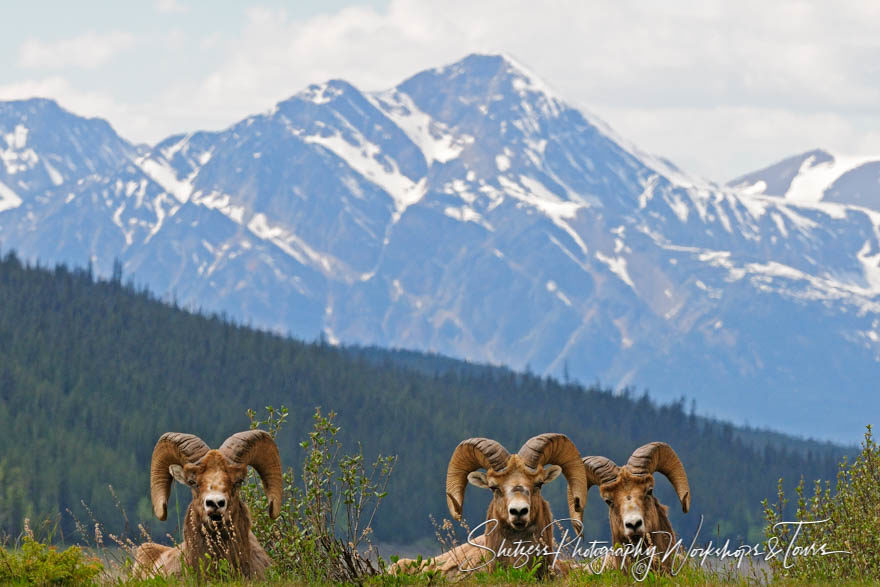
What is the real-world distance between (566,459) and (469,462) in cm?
164

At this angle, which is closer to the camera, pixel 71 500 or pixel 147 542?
pixel 147 542

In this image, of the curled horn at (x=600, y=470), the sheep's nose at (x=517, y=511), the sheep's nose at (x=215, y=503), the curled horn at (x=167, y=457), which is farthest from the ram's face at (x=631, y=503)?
the curled horn at (x=167, y=457)

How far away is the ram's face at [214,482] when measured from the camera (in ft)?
68.9

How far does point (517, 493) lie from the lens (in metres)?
22.5

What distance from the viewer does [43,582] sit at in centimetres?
1867

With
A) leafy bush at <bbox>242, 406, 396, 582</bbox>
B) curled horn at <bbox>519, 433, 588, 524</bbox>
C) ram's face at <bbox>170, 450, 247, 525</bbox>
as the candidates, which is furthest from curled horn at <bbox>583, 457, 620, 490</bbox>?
ram's face at <bbox>170, 450, 247, 525</bbox>

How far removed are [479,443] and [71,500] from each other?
155m

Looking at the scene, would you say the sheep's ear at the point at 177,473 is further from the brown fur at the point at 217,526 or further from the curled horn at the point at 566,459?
the curled horn at the point at 566,459

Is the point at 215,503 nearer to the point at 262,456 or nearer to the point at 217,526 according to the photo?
the point at 217,526

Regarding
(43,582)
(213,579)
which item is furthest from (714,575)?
(43,582)

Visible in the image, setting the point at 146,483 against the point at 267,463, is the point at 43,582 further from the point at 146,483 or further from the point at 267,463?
the point at 146,483

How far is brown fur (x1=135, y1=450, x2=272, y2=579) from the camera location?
70.2 ft

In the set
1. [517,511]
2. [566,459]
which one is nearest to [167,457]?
[517,511]

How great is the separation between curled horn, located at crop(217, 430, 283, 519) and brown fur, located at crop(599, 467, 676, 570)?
5.25 m
